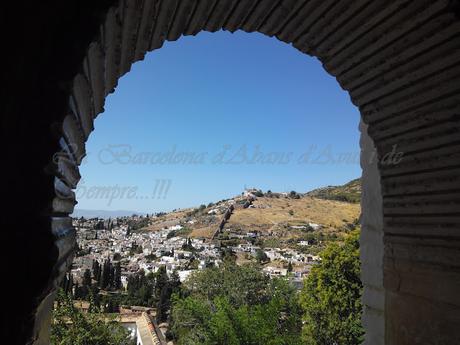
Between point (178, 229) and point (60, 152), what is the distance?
109m

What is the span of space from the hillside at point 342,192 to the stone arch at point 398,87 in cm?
10388

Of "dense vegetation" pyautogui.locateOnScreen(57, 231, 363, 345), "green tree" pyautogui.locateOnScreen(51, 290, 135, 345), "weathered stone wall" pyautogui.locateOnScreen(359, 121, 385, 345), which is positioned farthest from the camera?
"green tree" pyautogui.locateOnScreen(51, 290, 135, 345)

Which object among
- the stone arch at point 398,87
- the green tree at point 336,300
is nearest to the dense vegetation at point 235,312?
the green tree at point 336,300

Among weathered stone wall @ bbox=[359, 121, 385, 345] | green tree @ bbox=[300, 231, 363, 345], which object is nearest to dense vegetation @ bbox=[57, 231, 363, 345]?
green tree @ bbox=[300, 231, 363, 345]

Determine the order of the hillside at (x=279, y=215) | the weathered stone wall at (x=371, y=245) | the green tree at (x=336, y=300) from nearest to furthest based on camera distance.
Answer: the weathered stone wall at (x=371, y=245), the green tree at (x=336, y=300), the hillside at (x=279, y=215)

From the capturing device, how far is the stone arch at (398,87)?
2.42 meters

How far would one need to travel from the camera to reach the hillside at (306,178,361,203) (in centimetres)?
10794

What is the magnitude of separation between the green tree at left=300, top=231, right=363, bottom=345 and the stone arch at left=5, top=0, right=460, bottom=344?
53.1 ft

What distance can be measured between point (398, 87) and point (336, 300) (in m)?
17.5

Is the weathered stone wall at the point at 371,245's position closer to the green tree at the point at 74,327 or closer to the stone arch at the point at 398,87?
the stone arch at the point at 398,87

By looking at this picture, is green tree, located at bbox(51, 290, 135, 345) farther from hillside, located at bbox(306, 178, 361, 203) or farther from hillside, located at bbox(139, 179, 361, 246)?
hillside, located at bbox(306, 178, 361, 203)

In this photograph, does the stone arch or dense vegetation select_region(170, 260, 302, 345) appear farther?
dense vegetation select_region(170, 260, 302, 345)

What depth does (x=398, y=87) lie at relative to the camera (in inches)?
115

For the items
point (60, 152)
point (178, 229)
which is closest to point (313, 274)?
point (60, 152)
